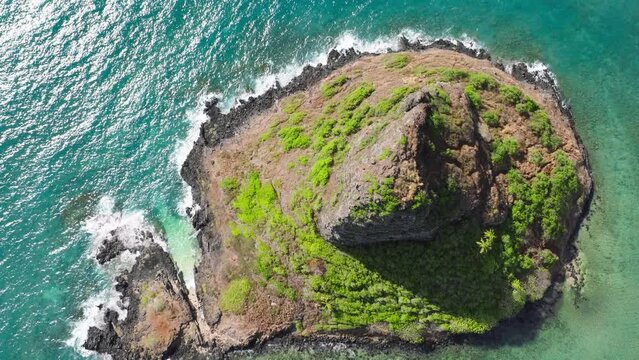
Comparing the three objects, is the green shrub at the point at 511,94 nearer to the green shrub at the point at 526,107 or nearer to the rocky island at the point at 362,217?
the rocky island at the point at 362,217

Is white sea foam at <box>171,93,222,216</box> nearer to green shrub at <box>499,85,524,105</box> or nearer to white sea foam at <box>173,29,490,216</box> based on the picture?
white sea foam at <box>173,29,490,216</box>

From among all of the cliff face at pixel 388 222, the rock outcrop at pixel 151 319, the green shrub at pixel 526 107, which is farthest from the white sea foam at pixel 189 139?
the green shrub at pixel 526 107

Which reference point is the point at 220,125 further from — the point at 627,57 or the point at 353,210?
the point at 627,57

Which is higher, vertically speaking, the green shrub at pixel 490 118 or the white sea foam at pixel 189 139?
the white sea foam at pixel 189 139

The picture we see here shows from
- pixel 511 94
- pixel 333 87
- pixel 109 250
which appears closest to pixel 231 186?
pixel 333 87

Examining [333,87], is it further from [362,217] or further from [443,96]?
[362,217]

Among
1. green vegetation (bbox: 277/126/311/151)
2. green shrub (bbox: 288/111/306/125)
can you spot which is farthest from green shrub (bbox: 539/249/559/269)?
green shrub (bbox: 288/111/306/125)
